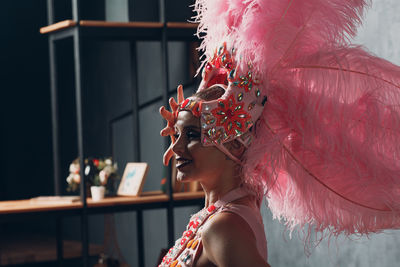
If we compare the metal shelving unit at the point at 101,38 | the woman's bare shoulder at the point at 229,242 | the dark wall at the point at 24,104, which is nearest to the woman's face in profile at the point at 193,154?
the woman's bare shoulder at the point at 229,242

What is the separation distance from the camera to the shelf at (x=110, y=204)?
3.24 m

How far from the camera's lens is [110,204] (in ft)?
11.3

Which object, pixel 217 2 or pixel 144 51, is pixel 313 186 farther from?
pixel 144 51

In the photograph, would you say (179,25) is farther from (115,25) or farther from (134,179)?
(134,179)

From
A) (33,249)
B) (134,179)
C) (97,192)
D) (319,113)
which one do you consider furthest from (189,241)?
(33,249)

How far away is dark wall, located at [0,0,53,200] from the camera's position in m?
5.37

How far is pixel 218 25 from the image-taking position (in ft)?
4.87

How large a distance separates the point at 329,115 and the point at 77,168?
→ 7.88 ft

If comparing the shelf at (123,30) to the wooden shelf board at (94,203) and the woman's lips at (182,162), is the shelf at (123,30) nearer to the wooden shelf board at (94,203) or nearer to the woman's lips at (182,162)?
the wooden shelf board at (94,203)

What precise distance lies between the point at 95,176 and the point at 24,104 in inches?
84.9

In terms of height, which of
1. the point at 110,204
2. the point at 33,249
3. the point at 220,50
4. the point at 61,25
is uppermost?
the point at 61,25

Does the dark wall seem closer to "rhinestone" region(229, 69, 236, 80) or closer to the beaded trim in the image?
the beaded trim

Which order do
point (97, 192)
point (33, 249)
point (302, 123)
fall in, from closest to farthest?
point (302, 123) < point (97, 192) < point (33, 249)

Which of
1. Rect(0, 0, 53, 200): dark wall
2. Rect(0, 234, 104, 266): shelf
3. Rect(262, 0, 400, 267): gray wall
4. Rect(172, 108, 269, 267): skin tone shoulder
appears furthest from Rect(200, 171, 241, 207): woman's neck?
Rect(0, 0, 53, 200): dark wall
